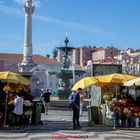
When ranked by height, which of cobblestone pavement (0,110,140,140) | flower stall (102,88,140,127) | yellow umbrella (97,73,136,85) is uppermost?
yellow umbrella (97,73,136,85)

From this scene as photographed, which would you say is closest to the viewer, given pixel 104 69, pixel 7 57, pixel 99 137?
pixel 99 137

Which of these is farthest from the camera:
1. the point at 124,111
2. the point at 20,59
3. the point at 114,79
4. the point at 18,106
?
the point at 20,59

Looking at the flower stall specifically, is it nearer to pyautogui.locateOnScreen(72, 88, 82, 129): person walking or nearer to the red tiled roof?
pyautogui.locateOnScreen(72, 88, 82, 129): person walking

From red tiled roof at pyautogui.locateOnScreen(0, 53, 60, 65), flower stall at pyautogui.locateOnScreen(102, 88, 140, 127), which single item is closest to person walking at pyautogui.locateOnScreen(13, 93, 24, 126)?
flower stall at pyautogui.locateOnScreen(102, 88, 140, 127)

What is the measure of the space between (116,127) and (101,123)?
55.9 inches

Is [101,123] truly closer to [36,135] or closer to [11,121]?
[11,121]

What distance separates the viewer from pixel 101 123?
2036cm

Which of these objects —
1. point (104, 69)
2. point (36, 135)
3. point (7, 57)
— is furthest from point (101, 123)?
point (7, 57)

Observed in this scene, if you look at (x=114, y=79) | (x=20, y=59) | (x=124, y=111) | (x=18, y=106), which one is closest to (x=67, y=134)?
(x=18, y=106)

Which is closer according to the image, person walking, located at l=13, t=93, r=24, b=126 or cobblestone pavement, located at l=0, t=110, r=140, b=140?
cobblestone pavement, located at l=0, t=110, r=140, b=140

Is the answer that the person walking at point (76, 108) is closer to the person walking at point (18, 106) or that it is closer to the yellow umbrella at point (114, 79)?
the yellow umbrella at point (114, 79)

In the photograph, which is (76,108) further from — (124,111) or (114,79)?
(114,79)

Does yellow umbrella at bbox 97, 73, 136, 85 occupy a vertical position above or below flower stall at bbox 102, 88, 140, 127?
above

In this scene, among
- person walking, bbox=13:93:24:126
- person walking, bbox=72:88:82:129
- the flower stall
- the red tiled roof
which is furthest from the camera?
the red tiled roof
